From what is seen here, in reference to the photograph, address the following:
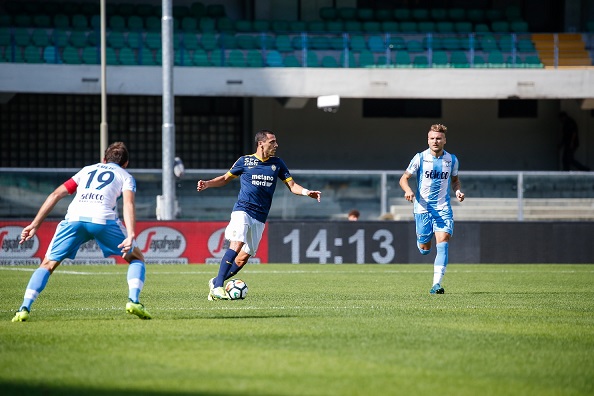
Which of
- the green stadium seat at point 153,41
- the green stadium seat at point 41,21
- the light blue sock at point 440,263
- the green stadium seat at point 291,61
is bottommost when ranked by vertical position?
the light blue sock at point 440,263

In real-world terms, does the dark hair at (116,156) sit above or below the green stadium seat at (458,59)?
below

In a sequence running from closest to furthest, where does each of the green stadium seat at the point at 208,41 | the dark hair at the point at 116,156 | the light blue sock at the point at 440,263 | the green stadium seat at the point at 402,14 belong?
the dark hair at the point at 116,156
the light blue sock at the point at 440,263
the green stadium seat at the point at 208,41
the green stadium seat at the point at 402,14

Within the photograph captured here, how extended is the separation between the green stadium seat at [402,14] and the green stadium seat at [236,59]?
20.5ft

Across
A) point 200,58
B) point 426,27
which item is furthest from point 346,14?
point 200,58

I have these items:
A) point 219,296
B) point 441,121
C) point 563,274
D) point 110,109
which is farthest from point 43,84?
point 219,296

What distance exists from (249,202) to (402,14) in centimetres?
2293

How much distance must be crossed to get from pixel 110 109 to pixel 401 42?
9865mm

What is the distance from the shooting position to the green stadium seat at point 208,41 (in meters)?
31.0

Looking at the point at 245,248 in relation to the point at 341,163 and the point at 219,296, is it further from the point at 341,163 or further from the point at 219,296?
the point at 341,163

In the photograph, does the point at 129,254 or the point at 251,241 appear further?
the point at 251,241

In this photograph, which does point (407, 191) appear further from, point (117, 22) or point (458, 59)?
point (117, 22)

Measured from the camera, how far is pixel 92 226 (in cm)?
950

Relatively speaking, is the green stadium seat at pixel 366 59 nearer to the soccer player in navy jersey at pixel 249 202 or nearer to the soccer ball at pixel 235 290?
the soccer player in navy jersey at pixel 249 202

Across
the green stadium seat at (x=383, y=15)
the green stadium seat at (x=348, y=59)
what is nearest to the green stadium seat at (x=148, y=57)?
the green stadium seat at (x=348, y=59)
